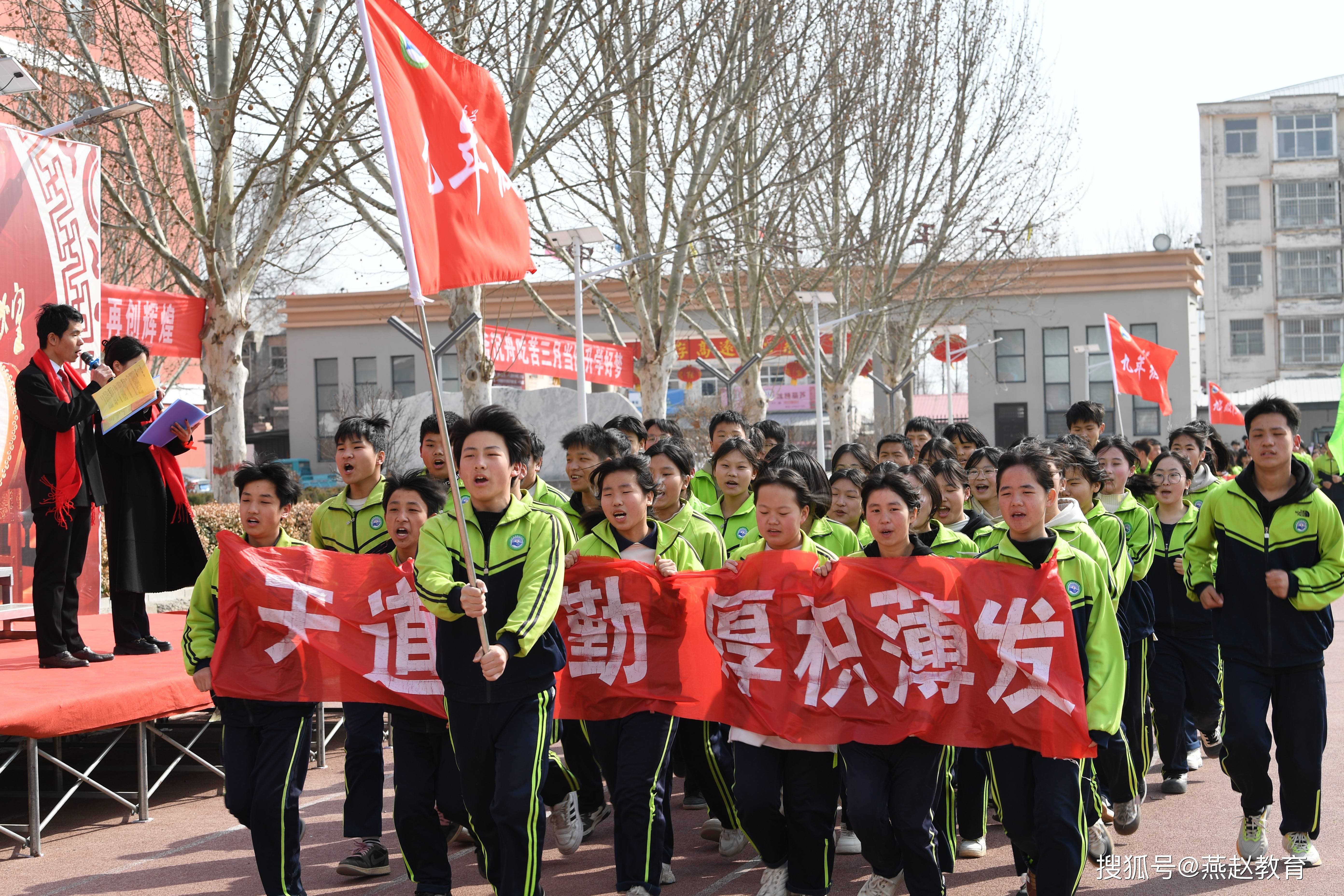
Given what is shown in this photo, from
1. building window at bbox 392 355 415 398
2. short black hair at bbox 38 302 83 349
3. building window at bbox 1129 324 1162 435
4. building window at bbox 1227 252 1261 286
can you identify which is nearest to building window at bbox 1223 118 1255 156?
building window at bbox 1227 252 1261 286

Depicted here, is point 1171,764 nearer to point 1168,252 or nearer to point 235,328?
point 235,328

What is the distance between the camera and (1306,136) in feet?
188

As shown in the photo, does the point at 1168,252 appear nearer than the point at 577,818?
No

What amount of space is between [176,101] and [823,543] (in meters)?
8.55

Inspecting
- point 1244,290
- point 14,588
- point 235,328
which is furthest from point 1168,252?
point 14,588

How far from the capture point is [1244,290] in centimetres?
5822

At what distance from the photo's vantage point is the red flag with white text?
464 centimetres

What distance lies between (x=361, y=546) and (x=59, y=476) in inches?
89.8

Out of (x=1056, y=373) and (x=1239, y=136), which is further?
(x=1239, y=136)

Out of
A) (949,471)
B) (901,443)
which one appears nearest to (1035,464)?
(949,471)

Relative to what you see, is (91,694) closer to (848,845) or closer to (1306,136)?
(848,845)

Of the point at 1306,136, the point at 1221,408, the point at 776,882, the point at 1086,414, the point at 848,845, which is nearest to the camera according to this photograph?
the point at 776,882

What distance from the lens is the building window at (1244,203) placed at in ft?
190

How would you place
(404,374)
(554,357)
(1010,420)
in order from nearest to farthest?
(554,357)
(1010,420)
(404,374)
